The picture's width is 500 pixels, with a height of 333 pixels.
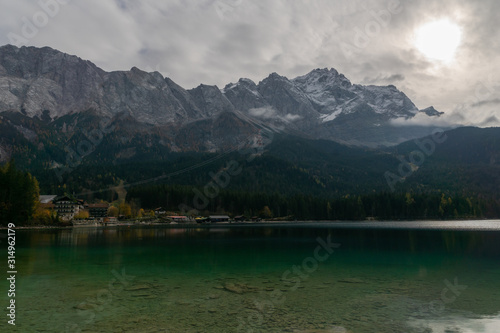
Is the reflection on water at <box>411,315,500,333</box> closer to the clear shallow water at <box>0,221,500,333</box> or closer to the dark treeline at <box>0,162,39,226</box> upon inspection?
the clear shallow water at <box>0,221,500,333</box>

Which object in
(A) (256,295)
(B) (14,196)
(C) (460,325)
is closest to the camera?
(C) (460,325)

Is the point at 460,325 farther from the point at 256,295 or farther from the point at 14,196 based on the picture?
the point at 14,196

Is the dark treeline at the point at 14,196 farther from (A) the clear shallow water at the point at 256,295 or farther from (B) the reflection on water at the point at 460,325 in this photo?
(B) the reflection on water at the point at 460,325

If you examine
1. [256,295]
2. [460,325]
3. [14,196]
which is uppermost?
[14,196]

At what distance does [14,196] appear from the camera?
361 ft

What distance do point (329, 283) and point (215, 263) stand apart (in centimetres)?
1865

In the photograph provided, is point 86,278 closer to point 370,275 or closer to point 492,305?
point 370,275

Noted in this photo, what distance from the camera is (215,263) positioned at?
4728 cm

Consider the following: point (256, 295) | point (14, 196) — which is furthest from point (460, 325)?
point (14, 196)

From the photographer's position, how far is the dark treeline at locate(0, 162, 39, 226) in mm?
107875

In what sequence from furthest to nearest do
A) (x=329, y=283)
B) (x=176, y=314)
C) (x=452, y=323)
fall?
(x=329, y=283) < (x=176, y=314) < (x=452, y=323)

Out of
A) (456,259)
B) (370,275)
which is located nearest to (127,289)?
(370,275)

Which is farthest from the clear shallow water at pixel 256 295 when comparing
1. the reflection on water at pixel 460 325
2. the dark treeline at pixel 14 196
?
the dark treeline at pixel 14 196

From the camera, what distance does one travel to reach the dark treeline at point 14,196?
107875 mm
